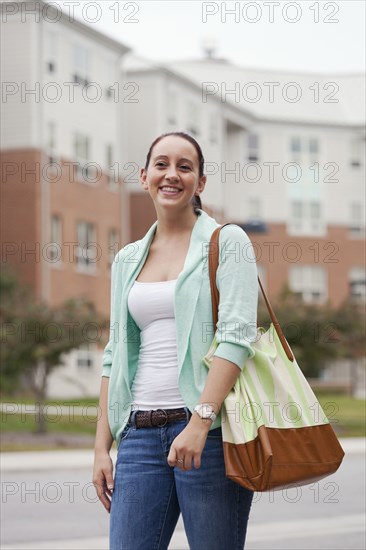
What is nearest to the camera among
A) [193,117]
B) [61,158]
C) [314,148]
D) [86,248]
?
[61,158]

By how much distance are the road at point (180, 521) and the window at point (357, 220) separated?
161 ft

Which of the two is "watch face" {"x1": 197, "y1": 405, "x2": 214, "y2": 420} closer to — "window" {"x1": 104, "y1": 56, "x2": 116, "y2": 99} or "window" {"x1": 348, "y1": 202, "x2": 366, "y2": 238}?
"window" {"x1": 104, "y1": 56, "x2": 116, "y2": 99}

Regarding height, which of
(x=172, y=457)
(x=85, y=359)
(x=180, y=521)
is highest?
(x=172, y=457)

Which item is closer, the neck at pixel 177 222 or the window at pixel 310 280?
the neck at pixel 177 222

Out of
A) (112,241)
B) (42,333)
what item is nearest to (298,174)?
(112,241)

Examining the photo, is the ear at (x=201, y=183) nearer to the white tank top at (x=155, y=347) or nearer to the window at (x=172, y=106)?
the white tank top at (x=155, y=347)

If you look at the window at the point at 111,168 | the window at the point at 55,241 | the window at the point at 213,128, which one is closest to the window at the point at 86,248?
the window at the point at 55,241

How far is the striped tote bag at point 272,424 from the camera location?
12.6ft

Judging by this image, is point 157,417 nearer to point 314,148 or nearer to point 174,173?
point 174,173

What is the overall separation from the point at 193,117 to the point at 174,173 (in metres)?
49.3

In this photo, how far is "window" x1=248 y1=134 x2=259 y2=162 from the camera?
61.6 m

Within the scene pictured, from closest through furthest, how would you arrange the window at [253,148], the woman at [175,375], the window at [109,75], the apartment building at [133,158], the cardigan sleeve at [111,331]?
the woman at [175,375]
the cardigan sleeve at [111,331]
the apartment building at [133,158]
the window at [109,75]
the window at [253,148]

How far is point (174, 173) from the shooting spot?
420cm

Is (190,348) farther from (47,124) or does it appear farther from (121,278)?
(47,124)
